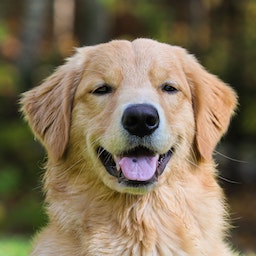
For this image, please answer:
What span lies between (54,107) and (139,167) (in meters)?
0.98

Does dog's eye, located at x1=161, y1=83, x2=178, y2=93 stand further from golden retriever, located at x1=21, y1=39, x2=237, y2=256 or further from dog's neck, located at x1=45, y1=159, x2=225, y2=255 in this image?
dog's neck, located at x1=45, y1=159, x2=225, y2=255

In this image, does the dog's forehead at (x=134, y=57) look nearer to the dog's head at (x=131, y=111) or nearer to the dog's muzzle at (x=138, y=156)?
the dog's head at (x=131, y=111)

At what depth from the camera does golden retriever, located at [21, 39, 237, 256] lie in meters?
5.09

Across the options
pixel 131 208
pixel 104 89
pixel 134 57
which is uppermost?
pixel 134 57

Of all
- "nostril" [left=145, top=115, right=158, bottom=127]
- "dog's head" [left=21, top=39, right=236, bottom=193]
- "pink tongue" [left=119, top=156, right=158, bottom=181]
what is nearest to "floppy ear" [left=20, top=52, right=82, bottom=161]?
"dog's head" [left=21, top=39, right=236, bottom=193]

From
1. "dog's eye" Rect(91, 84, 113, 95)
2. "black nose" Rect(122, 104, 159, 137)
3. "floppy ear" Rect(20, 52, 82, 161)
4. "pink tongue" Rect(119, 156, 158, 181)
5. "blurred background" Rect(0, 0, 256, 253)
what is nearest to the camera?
"black nose" Rect(122, 104, 159, 137)

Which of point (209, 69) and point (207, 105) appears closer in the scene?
point (207, 105)

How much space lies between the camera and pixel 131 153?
514 cm

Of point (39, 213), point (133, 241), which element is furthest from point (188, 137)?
point (39, 213)

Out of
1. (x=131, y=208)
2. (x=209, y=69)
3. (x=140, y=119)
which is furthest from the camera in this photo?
(x=209, y=69)

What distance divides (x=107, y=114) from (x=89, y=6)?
13.0 meters

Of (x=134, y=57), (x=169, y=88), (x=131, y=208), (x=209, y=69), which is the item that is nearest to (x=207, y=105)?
(x=169, y=88)

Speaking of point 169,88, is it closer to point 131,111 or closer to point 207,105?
point 207,105

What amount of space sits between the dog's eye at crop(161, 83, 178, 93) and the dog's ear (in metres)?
0.27
